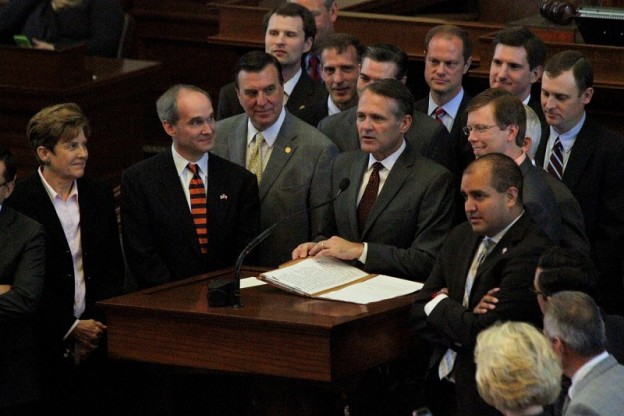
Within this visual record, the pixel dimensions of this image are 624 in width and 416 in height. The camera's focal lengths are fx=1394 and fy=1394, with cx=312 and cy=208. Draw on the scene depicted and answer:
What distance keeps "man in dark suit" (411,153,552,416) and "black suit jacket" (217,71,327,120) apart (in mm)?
1916

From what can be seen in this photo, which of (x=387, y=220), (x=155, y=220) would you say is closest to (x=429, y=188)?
(x=387, y=220)

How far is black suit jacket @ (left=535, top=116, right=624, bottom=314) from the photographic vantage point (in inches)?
216

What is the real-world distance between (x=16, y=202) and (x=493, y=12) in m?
4.20

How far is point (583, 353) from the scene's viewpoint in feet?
12.5

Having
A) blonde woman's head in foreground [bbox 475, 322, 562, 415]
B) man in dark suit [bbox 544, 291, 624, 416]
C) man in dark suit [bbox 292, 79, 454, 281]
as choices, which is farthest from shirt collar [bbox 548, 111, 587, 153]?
blonde woman's head in foreground [bbox 475, 322, 562, 415]

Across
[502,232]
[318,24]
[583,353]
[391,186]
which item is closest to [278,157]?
[391,186]

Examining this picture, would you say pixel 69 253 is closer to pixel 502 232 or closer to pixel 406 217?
pixel 406 217

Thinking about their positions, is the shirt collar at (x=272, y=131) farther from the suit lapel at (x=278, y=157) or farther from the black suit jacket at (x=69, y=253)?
the black suit jacket at (x=69, y=253)

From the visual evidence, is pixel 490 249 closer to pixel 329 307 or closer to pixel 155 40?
pixel 329 307

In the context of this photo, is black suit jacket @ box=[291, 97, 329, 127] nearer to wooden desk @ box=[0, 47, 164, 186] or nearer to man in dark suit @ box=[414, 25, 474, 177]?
man in dark suit @ box=[414, 25, 474, 177]

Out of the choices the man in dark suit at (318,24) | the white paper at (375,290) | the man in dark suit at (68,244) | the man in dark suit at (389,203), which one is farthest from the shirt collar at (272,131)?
the man in dark suit at (318,24)

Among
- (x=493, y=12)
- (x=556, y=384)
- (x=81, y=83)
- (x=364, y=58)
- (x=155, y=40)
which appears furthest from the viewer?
(x=155, y=40)

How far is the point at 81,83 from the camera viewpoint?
25.2ft

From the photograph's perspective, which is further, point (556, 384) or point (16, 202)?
point (16, 202)
